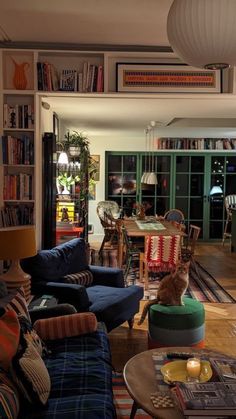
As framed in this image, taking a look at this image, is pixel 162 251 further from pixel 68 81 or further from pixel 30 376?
pixel 30 376

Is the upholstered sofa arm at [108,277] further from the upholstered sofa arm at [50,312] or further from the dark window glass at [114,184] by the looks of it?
the dark window glass at [114,184]

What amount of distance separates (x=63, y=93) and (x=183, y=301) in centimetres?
217

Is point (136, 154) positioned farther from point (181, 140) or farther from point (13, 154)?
point (13, 154)

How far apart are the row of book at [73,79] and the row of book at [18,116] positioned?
0.25 m

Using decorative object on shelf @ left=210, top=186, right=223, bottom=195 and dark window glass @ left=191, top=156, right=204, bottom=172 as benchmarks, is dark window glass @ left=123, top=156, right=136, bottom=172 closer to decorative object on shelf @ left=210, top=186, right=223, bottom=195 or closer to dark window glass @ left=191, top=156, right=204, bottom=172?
dark window glass @ left=191, top=156, right=204, bottom=172

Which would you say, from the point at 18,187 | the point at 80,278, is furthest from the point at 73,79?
the point at 80,278

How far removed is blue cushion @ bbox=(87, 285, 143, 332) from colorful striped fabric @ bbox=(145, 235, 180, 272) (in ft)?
4.35

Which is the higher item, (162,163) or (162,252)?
(162,163)

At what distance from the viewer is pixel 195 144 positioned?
966cm

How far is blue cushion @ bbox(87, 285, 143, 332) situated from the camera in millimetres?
3441

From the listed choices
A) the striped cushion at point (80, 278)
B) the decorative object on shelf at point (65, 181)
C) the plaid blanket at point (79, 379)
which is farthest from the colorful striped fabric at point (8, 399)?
the decorative object on shelf at point (65, 181)

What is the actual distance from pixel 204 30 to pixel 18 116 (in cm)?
269

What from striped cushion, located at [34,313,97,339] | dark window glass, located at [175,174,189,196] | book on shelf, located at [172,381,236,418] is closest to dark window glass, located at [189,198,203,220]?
dark window glass, located at [175,174,189,196]

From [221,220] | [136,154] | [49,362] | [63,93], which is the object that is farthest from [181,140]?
[49,362]
